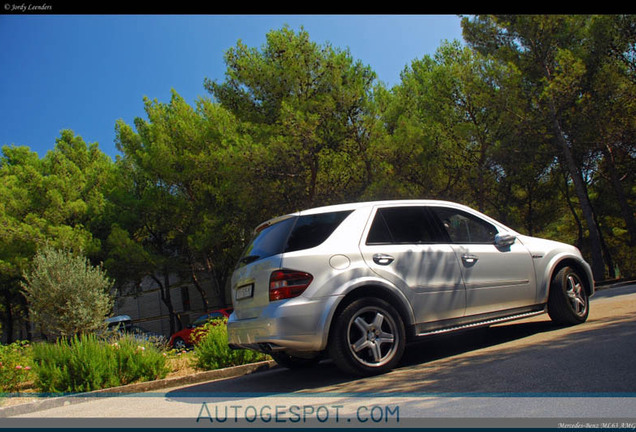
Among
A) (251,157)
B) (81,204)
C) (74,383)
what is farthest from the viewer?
(81,204)

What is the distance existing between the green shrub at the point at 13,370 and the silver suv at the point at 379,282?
3.92 m

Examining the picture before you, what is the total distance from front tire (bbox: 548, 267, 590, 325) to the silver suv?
14 millimetres

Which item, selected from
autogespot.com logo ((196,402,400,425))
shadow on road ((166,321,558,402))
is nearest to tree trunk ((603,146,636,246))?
shadow on road ((166,321,558,402))

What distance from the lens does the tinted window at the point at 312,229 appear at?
514 centimetres

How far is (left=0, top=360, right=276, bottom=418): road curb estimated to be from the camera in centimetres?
553

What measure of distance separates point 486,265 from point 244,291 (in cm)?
283

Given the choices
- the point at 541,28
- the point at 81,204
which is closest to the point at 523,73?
the point at 541,28

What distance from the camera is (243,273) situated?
5465 millimetres

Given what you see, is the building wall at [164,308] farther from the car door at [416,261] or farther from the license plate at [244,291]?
the car door at [416,261]

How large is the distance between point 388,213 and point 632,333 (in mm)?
2898

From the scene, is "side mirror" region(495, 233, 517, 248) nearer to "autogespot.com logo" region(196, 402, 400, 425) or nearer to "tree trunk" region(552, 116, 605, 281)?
"autogespot.com logo" region(196, 402, 400, 425)

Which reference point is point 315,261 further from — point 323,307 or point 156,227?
point 156,227


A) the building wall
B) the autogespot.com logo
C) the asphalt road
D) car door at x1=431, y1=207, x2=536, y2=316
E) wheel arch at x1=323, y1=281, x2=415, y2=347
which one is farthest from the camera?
the building wall

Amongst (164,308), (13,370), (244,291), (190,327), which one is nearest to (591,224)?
(190,327)
